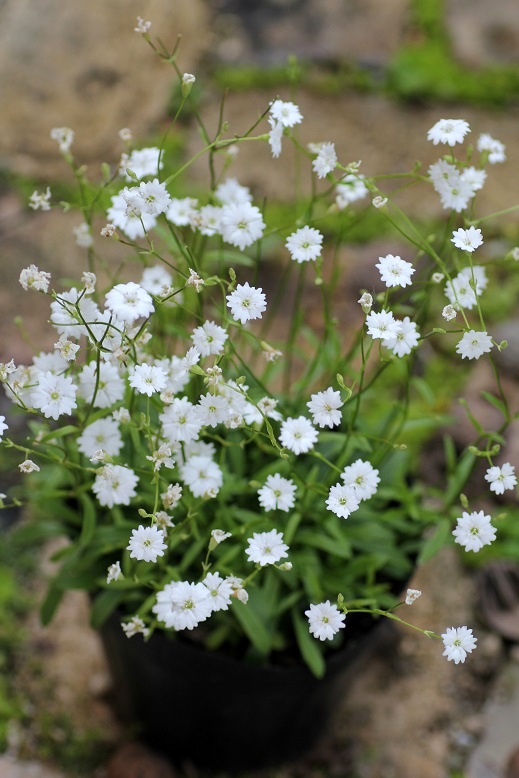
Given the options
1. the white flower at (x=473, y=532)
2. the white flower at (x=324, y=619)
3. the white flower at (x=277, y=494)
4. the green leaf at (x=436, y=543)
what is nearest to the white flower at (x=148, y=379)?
the white flower at (x=277, y=494)

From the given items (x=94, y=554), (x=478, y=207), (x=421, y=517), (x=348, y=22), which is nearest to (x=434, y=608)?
(x=421, y=517)

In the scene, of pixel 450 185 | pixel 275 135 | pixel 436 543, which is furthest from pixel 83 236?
pixel 436 543

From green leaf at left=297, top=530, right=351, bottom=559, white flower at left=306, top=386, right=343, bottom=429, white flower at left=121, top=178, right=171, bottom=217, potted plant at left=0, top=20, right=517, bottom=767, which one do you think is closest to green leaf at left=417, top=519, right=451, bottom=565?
potted plant at left=0, top=20, right=517, bottom=767

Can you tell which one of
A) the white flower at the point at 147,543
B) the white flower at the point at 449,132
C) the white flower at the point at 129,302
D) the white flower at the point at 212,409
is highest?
the white flower at the point at 449,132

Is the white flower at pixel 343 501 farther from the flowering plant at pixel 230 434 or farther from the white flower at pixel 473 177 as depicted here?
the white flower at pixel 473 177

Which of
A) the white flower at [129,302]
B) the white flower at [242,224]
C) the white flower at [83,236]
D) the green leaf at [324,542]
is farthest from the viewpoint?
the green leaf at [324,542]

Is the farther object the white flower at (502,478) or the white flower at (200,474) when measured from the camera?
the white flower at (200,474)
